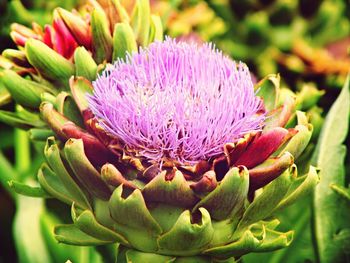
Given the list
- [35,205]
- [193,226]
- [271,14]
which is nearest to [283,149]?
[193,226]

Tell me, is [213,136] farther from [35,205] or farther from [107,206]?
[35,205]

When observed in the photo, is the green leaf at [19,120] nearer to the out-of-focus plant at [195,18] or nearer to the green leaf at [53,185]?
the green leaf at [53,185]

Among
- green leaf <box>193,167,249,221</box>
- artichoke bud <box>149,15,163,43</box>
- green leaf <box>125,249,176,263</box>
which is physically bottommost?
green leaf <box>125,249,176,263</box>

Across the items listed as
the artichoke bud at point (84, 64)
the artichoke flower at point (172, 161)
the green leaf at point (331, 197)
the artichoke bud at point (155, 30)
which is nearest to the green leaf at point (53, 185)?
the artichoke flower at point (172, 161)

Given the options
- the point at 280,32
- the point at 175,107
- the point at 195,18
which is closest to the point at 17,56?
the point at 175,107

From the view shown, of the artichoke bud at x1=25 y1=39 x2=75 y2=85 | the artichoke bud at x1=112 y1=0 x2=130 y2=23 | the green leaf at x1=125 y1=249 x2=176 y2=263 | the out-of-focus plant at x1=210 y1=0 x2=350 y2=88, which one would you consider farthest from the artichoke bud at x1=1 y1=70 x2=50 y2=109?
the out-of-focus plant at x1=210 y1=0 x2=350 y2=88

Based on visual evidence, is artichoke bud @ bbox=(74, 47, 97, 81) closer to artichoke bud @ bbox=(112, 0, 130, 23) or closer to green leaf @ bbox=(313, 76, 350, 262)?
artichoke bud @ bbox=(112, 0, 130, 23)
